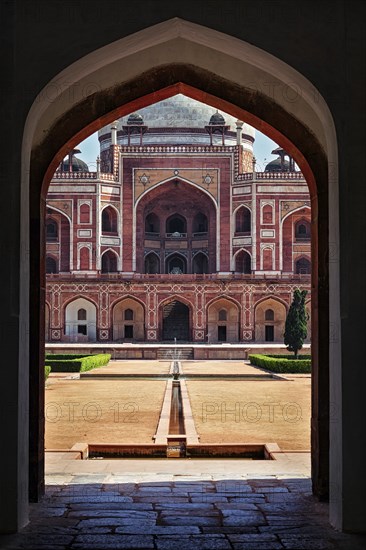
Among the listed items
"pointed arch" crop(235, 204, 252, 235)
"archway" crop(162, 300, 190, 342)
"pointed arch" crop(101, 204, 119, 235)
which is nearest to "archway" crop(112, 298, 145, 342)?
"archway" crop(162, 300, 190, 342)

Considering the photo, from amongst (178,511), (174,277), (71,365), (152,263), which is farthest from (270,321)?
(178,511)

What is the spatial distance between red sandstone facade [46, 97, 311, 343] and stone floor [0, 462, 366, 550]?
69.3ft

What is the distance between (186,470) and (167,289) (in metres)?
21.2

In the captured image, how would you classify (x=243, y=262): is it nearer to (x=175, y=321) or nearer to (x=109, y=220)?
(x=175, y=321)

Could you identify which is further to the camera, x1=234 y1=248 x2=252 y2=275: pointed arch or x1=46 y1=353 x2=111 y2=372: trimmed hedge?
x1=234 y1=248 x2=252 y2=275: pointed arch

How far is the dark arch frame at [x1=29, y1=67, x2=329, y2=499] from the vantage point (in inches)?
186

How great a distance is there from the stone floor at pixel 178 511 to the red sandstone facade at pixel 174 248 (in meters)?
21.1

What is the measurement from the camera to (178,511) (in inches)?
170

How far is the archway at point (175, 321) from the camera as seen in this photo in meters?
28.4

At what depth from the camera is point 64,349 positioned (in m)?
22.4

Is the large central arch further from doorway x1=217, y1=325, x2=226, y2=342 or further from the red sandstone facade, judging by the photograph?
doorway x1=217, y1=325, x2=226, y2=342

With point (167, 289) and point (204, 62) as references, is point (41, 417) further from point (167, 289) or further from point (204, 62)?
point (167, 289)

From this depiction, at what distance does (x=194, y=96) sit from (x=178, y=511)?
301cm

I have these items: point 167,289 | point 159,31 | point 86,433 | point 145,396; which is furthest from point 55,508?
point 167,289
